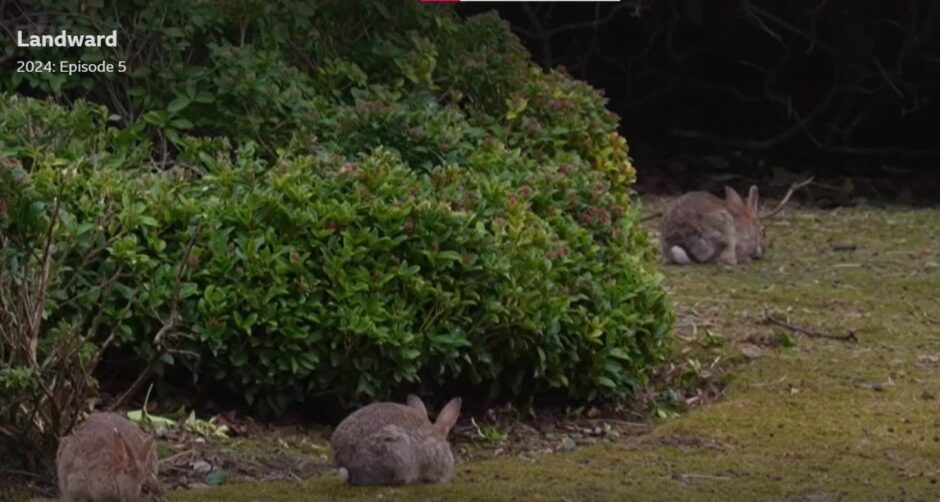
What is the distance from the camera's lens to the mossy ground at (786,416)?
6.31 meters

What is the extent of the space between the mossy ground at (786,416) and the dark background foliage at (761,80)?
3.62 meters

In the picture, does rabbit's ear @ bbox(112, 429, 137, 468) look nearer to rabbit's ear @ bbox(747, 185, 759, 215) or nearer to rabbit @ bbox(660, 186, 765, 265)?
rabbit @ bbox(660, 186, 765, 265)

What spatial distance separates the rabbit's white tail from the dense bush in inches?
87.4

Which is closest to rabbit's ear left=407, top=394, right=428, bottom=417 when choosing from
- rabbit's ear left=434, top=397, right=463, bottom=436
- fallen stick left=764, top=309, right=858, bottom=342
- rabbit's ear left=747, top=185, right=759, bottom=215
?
rabbit's ear left=434, top=397, right=463, bottom=436

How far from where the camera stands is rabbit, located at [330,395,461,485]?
6.15m

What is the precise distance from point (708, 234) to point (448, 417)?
4998 millimetres

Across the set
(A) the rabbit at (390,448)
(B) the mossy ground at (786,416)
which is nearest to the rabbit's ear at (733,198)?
(B) the mossy ground at (786,416)

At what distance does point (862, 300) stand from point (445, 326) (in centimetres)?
369

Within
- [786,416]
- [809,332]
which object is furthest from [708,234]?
[786,416]

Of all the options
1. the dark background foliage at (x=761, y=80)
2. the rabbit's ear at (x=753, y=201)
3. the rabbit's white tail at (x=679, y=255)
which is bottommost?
the rabbit's white tail at (x=679, y=255)

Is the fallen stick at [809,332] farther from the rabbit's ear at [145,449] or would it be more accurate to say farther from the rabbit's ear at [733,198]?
the rabbit's ear at [145,449]

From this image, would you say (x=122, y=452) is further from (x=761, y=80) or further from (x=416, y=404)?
(x=761, y=80)

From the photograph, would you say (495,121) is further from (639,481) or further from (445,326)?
(639,481)

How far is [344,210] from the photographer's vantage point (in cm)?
700
